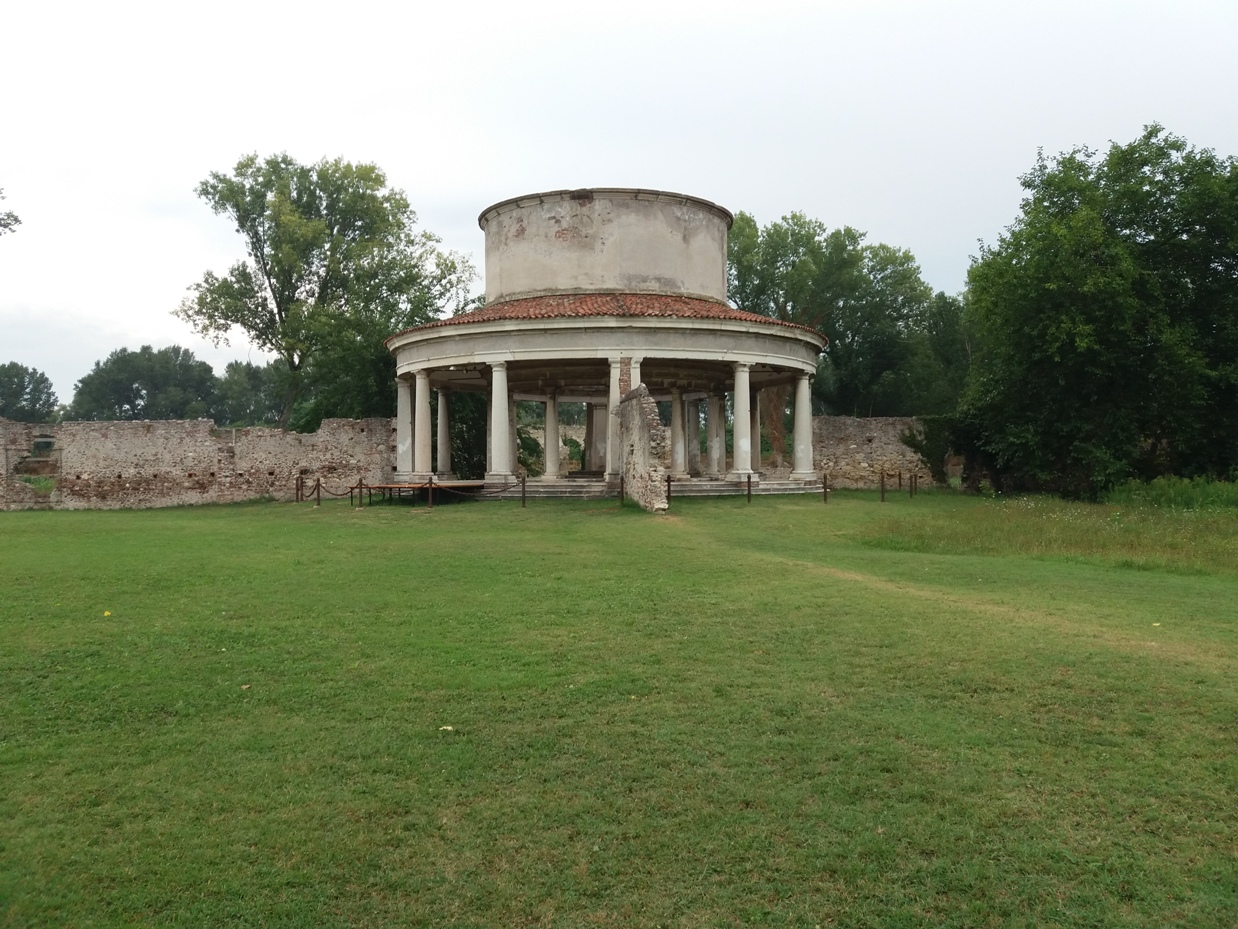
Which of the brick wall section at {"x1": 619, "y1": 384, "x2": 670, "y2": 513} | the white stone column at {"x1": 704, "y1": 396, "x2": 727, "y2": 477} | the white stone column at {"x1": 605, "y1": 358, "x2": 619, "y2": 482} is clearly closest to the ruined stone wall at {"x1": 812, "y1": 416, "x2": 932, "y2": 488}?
the white stone column at {"x1": 704, "y1": 396, "x2": 727, "y2": 477}

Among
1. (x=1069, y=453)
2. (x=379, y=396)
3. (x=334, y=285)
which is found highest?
(x=334, y=285)

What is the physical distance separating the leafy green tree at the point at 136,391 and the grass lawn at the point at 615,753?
8235cm

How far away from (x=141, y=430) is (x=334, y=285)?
13803 millimetres

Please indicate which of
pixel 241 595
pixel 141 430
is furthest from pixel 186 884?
pixel 141 430

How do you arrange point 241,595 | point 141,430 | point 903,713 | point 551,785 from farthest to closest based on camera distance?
1. point 141,430
2. point 241,595
3. point 903,713
4. point 551,785

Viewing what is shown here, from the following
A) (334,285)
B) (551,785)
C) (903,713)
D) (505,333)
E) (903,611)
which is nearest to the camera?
(551,785)

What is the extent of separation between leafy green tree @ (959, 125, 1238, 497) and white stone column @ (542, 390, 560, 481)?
12.8 meters

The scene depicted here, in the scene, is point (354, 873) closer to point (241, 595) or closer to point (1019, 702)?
point (1019, 702)

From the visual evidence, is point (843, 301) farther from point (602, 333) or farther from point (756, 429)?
point (602, 333)

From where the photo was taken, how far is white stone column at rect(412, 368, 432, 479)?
25250 mm

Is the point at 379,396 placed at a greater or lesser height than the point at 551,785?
greater

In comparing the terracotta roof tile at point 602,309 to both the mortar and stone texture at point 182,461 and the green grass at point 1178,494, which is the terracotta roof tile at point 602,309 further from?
the green grass at point 1178,494

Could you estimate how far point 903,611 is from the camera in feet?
27.5

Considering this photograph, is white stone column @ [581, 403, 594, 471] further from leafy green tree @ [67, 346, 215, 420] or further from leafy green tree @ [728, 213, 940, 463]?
leafy green tree @ [67, 346, 215, 420]
